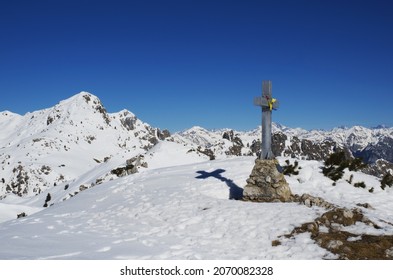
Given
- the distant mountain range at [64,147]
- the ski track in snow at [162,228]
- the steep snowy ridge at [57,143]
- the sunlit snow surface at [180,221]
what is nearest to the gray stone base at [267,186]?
the sunlit snow surface at [180,221]

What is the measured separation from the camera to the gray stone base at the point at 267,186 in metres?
15.6

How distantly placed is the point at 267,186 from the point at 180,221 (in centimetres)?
483

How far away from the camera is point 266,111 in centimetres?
1677

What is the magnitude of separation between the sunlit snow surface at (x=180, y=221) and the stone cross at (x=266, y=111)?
2950mm

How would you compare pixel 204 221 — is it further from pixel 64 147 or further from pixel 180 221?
pixel 64 147

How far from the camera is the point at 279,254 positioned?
9445mm

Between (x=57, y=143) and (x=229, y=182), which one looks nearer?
(x=229, y=182)

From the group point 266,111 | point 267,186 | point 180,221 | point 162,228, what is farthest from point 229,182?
point 162,228

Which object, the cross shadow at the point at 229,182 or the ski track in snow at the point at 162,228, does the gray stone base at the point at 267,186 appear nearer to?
the ski track in snow at the point at 162,228

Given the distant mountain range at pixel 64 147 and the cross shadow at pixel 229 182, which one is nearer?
the cross shadow at pixel 229 182

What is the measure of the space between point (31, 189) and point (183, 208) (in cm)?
7171

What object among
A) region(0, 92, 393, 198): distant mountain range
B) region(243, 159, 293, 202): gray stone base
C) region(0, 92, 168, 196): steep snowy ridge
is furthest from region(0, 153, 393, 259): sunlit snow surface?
region(0, 92, 168, 196): steep snowy ridge

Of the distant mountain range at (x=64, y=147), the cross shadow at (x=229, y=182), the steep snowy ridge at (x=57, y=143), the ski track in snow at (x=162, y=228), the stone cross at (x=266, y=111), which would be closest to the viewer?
the ski track in snow at (x=162, y=228)
